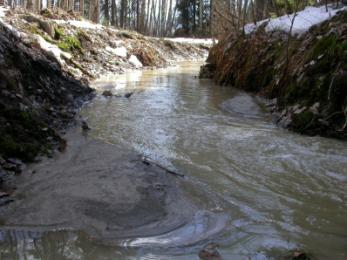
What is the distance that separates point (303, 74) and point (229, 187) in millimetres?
3897

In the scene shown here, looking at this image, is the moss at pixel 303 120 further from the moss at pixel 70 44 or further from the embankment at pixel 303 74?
the moss at pixel 70 44

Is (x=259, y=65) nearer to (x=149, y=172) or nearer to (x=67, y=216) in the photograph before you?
(x=149, y=172)

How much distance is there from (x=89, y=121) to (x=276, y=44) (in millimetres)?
5327

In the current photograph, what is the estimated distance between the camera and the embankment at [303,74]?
6156mm

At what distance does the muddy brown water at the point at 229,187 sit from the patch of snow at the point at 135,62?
1026 centimetres

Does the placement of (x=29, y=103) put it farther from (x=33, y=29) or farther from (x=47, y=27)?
(x=47, y=27)

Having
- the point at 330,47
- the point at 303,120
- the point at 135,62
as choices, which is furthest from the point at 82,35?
the point at 303,120

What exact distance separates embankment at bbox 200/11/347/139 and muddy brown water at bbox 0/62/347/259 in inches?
13.4

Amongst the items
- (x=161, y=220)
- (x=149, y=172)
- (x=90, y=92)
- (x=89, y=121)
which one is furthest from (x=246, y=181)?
(x=90, y=92)

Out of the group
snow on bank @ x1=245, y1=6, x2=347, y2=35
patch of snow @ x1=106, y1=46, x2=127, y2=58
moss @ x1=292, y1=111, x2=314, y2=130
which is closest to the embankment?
moss @ x1=292, y1=111, x2=314, y2=130

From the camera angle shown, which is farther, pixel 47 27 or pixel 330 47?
pixel 47 27

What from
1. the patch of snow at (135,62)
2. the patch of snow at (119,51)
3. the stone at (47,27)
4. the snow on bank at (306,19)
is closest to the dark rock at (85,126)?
the snow on bank at (306,19)

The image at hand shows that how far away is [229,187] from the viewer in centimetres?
412

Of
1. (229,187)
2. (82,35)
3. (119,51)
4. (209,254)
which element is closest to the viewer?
(209,254)
